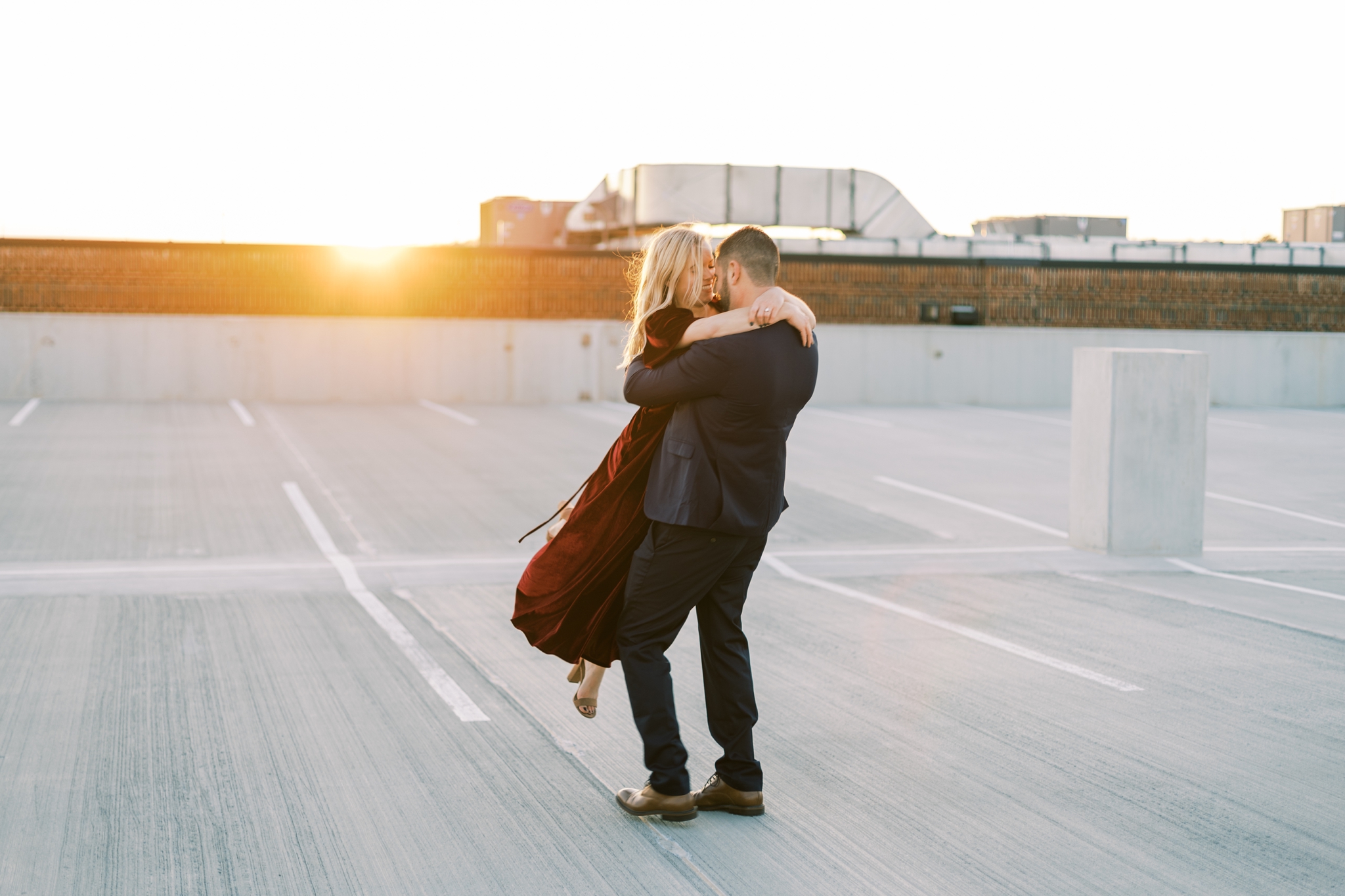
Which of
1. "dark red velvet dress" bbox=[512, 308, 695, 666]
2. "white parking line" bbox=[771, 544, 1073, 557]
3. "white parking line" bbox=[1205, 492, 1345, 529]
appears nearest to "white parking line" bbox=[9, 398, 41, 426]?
"white parking line" bbox=[771, 544, 1073, 557]

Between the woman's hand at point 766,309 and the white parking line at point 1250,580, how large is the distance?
5959 millimetres

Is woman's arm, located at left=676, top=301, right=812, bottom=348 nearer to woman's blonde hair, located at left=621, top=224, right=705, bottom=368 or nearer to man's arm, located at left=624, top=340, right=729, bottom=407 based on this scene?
man's arm, located at left=624, top=340, right=729, bottom=407

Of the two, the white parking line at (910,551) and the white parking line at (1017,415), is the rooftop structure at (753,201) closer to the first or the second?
the white parking line at (1017,415)

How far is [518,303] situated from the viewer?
83.8ft

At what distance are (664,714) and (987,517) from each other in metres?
8.19

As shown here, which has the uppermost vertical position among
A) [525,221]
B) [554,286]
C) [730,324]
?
[525,221]

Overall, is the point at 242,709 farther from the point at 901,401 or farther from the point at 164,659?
the point at 901,401

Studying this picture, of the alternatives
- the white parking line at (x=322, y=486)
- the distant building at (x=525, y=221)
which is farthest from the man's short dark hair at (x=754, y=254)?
the distant building at (x=525, y=221)

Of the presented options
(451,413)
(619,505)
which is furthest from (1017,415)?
(619,505)

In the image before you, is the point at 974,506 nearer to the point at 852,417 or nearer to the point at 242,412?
the point at 852,417

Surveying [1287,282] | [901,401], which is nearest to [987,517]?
[901,401]

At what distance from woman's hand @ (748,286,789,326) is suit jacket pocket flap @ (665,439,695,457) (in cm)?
45

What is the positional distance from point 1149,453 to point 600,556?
6.79 meters

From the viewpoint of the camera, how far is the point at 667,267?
4.34 metres
